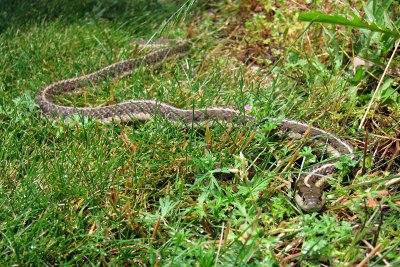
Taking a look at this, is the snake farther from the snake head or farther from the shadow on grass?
the shadow on grass

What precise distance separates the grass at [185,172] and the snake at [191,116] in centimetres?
8

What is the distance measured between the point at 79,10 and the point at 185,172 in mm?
3461

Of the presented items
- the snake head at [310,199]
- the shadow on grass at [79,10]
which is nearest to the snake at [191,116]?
the snake head at [310,199]

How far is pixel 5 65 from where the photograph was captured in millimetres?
4828

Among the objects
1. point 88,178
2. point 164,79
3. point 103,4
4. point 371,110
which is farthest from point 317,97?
point 103,4

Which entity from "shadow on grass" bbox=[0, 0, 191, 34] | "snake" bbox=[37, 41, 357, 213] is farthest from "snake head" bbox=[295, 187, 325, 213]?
"shadow on grass" bbox=[0, 0, 191, 34]

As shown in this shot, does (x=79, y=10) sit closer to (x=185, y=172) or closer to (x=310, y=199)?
(x=185, y=172)

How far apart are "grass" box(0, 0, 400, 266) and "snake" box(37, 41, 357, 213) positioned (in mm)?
77

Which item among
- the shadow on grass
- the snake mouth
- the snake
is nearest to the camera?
A: the snake mouth

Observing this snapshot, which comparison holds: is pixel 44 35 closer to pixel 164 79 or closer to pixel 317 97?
pixel 164 79

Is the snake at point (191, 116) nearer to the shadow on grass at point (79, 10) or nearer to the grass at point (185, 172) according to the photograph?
the grass at point (185, 172)

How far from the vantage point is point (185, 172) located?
3400 mm

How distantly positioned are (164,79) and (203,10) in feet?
5.57

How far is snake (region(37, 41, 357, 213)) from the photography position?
3.25 m
